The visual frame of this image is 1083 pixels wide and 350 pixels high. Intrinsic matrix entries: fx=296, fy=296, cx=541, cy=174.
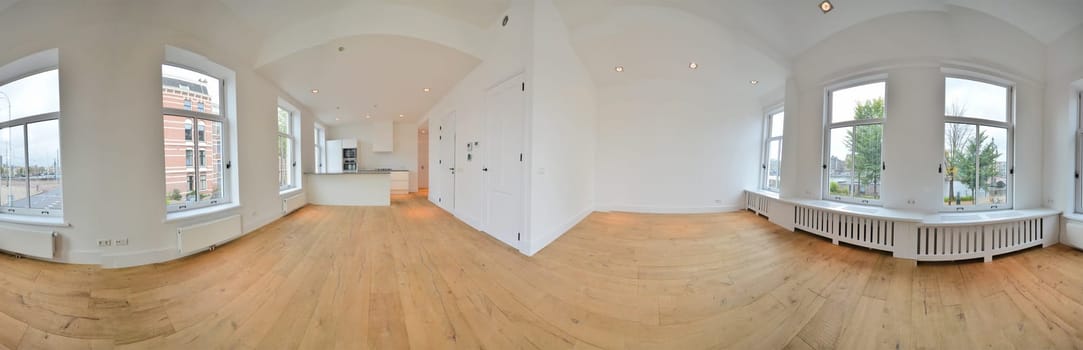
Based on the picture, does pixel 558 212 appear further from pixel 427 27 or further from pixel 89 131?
pixel 89 131

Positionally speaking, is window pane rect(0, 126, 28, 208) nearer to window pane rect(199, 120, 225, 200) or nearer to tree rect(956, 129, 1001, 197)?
window pane rect(199, 120, 225, 200)

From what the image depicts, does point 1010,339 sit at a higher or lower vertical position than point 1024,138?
lower

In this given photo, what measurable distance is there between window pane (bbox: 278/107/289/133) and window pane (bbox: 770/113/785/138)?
9.26 meters

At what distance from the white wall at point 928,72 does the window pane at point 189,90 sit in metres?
7.26

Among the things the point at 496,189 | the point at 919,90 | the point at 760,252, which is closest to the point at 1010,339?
the point at 760,252

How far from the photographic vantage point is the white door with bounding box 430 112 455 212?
5149 millimetres

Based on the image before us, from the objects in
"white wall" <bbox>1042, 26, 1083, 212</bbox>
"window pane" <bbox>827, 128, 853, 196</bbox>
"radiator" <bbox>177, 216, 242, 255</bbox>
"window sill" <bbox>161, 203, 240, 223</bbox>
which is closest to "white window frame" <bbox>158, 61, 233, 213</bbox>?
"window sill" <bbox>161, 203, 240, 223</bbox>

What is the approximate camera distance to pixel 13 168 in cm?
287

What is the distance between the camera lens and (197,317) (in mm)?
1723

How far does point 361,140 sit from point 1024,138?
12358mm

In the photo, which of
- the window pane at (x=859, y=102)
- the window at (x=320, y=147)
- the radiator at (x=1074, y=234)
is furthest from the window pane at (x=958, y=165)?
the window at (x=320, y=147)

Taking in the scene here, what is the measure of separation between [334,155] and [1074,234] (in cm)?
1289

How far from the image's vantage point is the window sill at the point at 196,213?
2.80 metres

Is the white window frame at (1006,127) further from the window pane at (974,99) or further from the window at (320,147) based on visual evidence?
the window at (320,147)
